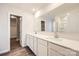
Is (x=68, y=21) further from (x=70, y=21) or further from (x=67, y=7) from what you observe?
(x=67, y=7)

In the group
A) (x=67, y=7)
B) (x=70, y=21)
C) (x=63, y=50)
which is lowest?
(x=63, y=50)

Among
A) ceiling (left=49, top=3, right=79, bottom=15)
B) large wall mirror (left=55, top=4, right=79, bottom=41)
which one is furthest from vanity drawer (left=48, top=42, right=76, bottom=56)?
ceiling (left=49, top=3, right=79, bottom=15)

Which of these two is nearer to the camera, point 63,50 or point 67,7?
point 63,50

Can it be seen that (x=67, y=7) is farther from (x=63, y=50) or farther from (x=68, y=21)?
(x=63, y=50)

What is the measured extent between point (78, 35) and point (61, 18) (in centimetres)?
67

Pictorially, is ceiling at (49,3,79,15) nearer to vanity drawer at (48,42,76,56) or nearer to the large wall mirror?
the large wall mirror

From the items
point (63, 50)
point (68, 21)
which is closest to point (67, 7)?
point (68, 21)

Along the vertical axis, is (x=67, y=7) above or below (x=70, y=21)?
above

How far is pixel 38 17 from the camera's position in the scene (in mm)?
3260

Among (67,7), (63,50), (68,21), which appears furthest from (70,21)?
(63,50)

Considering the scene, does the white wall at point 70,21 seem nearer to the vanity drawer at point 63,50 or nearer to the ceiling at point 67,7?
the ceiling at point 67,7

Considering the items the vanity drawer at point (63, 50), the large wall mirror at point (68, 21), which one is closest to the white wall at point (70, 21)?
the large wall mirror at point (68, 21)

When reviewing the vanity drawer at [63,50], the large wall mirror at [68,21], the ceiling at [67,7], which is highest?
the ceiling at [67,7]

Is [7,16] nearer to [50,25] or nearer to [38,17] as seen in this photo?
[38,17]
